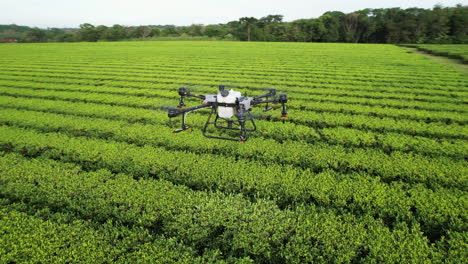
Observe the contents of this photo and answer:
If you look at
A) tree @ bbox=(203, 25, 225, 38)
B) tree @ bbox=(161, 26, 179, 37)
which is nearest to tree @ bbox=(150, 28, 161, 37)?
tree @ bbox=(161, 26, 179, 37)

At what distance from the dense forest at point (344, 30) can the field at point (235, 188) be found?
69630mm

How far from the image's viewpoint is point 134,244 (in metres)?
3.38

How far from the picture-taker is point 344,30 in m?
79.6

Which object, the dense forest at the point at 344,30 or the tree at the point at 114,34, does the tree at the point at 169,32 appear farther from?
the tree at the point at 114,34

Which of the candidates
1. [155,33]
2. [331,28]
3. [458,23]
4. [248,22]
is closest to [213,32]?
[248,22]

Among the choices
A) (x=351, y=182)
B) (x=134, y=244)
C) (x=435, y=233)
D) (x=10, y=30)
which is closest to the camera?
(x=134, y=244)

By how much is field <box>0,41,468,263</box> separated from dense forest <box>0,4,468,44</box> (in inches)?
2741

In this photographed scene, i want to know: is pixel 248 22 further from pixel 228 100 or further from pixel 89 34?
pixel 228 100

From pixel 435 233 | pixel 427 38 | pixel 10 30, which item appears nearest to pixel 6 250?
pixel 435 233

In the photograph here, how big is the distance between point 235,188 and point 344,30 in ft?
296

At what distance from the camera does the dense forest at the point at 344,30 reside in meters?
64.1

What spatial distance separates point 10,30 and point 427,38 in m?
182

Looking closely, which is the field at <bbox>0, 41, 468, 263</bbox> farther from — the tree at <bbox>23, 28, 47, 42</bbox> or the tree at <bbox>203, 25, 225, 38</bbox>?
the tree at <bbox>23, 28, 47, 42</bbox>

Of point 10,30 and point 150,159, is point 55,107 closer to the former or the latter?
point 150,159
